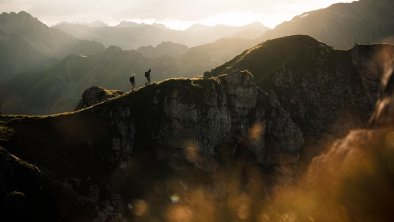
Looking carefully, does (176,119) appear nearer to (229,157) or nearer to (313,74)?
(229,157)

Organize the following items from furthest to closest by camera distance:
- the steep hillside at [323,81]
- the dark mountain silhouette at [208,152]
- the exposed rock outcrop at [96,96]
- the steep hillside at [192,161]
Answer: the steep hillside at [323,81], the exposed rock outcrop at [96,96], the dark mountain silhouette at [208,152], the steep hillside at [192,161]

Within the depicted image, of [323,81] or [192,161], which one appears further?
[323,81]

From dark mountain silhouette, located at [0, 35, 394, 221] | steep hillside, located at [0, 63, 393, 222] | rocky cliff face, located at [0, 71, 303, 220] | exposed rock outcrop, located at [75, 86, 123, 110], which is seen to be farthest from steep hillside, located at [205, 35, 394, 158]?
exposed rock outcrop, located at [75, 86, 123, 110]

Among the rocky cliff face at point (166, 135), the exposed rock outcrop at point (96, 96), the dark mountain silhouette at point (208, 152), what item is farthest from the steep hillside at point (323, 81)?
the exposed rock outcrop at point (96, 96)

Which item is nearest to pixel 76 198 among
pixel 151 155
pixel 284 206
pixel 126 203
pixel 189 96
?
pixel 126 203

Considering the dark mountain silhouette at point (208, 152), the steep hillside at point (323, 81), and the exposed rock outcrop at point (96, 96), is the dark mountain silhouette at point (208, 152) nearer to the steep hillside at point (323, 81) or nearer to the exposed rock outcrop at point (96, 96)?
the steep hillside at point (323, 81)

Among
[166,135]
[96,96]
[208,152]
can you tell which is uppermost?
[96,96]

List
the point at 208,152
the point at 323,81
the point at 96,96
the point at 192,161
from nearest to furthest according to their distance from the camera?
1. the point at 192,161
2. the point at 208,152
3. the point at 96,96
4. the point at 323,81

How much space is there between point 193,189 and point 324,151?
41.9 m

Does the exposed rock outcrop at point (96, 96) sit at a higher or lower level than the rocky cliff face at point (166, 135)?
higher

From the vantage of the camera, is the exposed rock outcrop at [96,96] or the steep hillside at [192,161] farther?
the exposed rock outcrop at [96,96]

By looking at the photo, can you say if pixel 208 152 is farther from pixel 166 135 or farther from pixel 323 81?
pixel 323 81

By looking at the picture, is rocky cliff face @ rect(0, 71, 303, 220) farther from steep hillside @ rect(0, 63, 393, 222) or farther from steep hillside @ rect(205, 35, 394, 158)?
steep hillside @ rect(205, 35, 394, 158)

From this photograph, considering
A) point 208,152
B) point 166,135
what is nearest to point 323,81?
point 208,152
